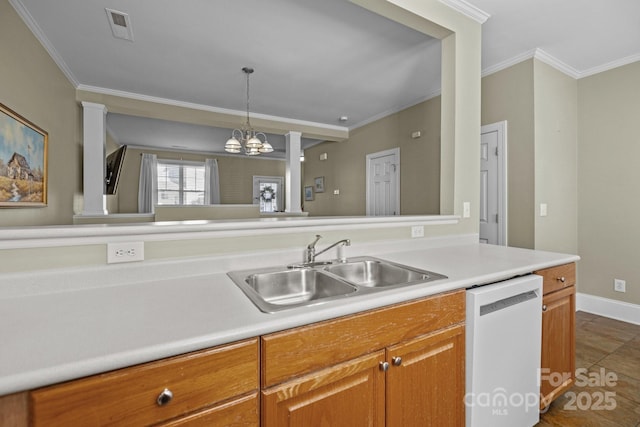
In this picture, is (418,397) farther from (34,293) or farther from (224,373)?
(34,293)

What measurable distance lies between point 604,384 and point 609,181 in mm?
2049

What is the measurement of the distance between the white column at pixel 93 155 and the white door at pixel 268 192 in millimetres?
4856

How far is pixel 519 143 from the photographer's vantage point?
2.91 m

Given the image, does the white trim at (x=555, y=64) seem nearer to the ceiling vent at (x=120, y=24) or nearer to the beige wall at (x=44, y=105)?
the ceiling vent at (x=120, y=24)

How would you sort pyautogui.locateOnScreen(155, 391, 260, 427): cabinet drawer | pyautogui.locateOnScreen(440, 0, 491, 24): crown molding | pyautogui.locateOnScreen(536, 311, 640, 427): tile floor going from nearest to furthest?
1. pyautogui.locateOnScreen(155, 391, 260, 427): cabinet drawer
2. pyautogui.locateOnScreen(536, 311, 640, 427): tile floor
3. pyautogui.locateOnScreen(440, 0, 491, 24): crown molding

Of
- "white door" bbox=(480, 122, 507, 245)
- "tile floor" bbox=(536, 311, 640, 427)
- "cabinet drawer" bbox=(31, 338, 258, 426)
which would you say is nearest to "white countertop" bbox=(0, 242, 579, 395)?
"cabinet drawer" bbox=(31, 338, 258, 426)

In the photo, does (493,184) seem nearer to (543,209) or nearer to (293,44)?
(543,209)

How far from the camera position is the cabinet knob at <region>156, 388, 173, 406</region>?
686 mm

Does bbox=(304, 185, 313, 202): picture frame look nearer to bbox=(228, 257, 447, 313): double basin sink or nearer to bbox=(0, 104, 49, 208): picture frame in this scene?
bbox=(0, 104, 49, 208): picture frame

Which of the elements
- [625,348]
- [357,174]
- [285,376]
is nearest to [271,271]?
[285,376]

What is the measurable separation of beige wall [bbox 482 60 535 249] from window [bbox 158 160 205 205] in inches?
271

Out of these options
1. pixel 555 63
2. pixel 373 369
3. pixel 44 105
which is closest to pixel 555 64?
pixel 555 63

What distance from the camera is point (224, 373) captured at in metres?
0.75

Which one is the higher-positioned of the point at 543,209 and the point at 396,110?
the point at 396,110
